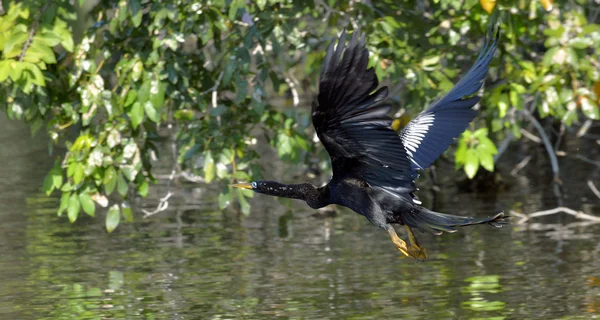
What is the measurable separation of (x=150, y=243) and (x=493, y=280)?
Result: 124 inches

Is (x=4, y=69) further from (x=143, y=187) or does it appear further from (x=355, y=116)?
(x=355, y=116)

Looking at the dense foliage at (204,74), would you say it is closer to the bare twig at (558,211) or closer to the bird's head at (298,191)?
the bare twig at (558,211)

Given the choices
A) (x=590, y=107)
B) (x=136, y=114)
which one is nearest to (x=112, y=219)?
(x=136, y=114)

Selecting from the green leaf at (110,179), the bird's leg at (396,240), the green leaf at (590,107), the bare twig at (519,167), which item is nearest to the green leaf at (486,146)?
the green leaf at (590,107)

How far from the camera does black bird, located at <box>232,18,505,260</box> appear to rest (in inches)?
201

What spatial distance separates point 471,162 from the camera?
833 cm

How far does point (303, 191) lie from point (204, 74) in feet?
9.15

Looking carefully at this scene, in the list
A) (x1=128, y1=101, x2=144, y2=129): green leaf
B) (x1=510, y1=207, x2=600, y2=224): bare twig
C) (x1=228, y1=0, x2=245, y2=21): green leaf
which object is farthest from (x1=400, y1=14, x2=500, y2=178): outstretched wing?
(x1=510, y1=207, x2=600, y2=224): bare twig

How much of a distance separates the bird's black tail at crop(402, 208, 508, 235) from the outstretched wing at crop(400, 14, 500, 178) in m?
0.43

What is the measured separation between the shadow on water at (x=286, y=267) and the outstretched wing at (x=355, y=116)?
1414mm

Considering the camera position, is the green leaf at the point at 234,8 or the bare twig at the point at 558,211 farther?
the bare twig at the point at 558,211

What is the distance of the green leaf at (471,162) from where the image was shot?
27.2ft

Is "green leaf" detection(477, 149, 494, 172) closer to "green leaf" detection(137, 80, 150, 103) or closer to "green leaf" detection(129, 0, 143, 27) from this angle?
"green leaf" detection(137, 80, 150, 103)

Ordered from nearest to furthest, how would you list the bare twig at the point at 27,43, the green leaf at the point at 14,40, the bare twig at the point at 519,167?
the green leaf at the point at 14,40 < the bare twig at the point at 27,43 < the bare twig at the point at 519,167
